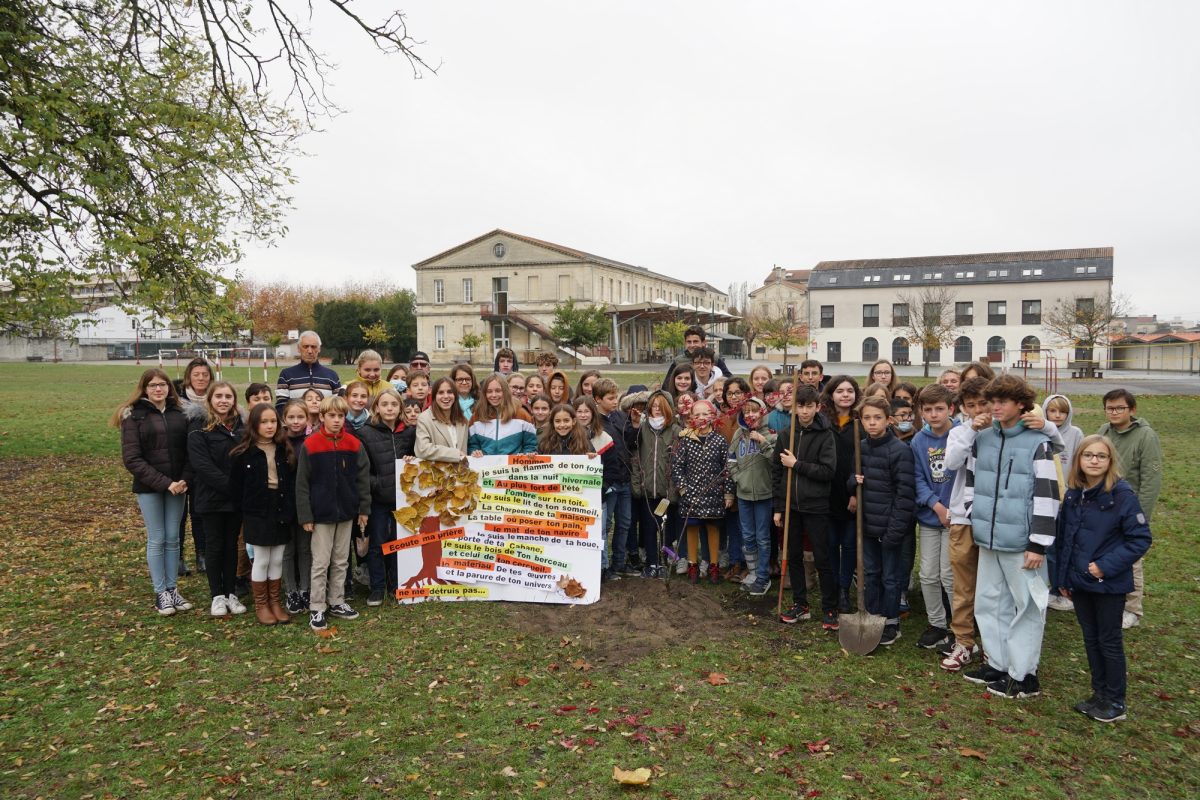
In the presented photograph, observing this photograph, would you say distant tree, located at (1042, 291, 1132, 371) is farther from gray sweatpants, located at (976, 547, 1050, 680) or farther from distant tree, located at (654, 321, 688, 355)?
gray sweatpants, located at (976, 547, 1050, 680)

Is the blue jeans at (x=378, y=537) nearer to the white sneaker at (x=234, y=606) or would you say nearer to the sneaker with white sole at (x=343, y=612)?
the sneaker with white sole at (x=343, y=612)

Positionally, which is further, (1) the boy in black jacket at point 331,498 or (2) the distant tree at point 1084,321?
(2) the distant tree at point 1084,321

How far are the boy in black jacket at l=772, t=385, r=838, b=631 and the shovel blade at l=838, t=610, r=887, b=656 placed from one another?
1.25 ft

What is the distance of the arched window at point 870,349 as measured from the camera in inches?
2541

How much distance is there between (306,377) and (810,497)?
214 inches

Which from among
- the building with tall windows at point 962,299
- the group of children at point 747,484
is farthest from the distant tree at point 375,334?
the group of children at point 747,484

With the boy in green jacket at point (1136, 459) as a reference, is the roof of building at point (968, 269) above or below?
above

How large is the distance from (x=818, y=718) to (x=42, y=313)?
12.0m

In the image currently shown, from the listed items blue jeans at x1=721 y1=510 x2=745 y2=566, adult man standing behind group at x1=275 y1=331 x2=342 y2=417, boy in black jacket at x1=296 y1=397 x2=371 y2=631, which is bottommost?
blue jeans at x1=721 y1=510 x2=745 y2=566

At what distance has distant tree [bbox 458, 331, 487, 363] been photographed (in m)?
55.0

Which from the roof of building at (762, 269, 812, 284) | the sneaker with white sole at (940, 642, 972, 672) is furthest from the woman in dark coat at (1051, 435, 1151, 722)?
the roof of building at (762, 269, 812, 284)

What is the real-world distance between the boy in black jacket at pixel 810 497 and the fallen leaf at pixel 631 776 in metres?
2.59

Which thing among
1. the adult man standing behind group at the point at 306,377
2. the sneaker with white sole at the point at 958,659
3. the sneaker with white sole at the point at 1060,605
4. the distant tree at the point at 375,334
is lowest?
the sneaker with white sole at the point at 1060,605

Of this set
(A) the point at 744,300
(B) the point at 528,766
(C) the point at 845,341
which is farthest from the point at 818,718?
(A) the point at 744,300
